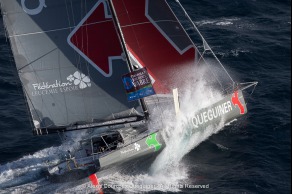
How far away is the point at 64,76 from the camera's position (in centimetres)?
3403

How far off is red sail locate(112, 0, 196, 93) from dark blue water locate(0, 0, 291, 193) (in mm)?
5163

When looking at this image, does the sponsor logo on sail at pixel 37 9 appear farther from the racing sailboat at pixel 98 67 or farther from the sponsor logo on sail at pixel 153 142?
the sponsor logo on sail at pixel 153 142

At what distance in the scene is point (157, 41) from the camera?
3606 cm

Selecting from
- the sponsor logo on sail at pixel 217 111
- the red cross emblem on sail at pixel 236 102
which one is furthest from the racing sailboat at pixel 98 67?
the red cross emblem on sail at pixel 236 102

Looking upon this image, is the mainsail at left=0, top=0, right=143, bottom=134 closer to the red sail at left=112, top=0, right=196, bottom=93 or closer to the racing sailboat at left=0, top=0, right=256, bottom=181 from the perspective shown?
the racing sailboat at left=0, top=0, right=256, bottom=181

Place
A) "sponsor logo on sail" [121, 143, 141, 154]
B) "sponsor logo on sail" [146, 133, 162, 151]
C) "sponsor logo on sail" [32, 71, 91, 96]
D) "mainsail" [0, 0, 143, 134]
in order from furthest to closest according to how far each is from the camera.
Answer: "sponsor logo on sail" [146, 133, 162, 151]
"sponsor logo on sail" [121, 143, 141, 154]
"sponsor logo on sail" [32, 71, 91, 96]
"mainsail" [0, 0, 143, 134]

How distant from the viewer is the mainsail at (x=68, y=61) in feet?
107

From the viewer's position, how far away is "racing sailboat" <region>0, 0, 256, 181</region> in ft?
108

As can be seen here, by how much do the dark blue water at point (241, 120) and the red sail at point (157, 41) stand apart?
A: 5.16m

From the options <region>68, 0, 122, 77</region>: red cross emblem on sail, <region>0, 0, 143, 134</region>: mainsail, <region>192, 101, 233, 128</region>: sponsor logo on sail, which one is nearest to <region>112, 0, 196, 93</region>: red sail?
<region>68, 0, 122, 77</region>: red cross emblem on sail

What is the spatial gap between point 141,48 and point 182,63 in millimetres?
2843

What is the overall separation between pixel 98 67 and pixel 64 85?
2.24m

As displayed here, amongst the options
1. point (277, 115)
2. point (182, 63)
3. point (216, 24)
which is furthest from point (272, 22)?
point (182, 63)

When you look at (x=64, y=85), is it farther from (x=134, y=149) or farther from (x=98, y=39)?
(x=134, y=149)
